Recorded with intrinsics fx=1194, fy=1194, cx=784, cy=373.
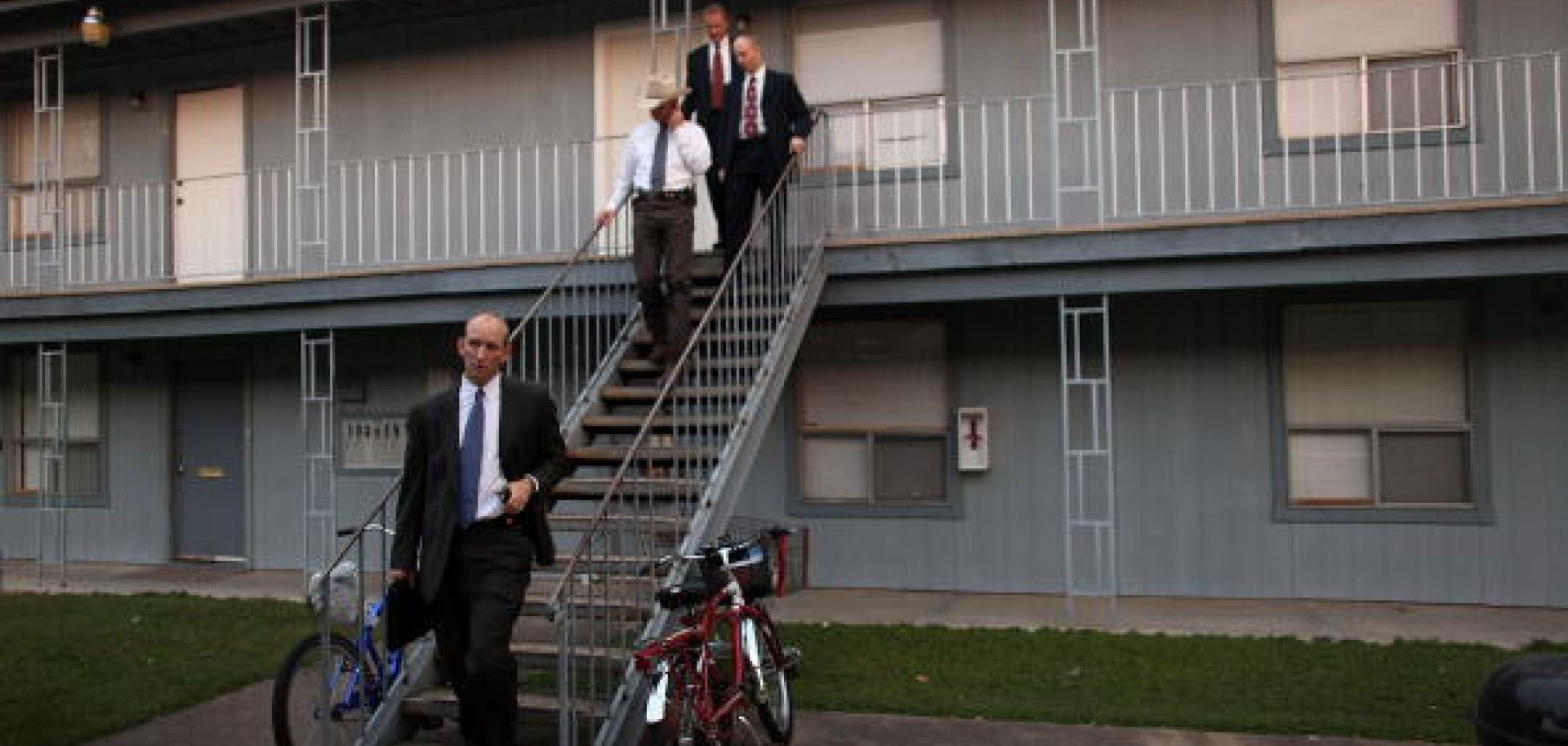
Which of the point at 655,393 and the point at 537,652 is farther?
the point at 655,393

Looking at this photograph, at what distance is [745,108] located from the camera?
8297 millimetres

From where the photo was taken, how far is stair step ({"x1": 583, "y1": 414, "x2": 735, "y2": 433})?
260 inches

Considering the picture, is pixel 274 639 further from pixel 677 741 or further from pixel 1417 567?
pixel 1417 567

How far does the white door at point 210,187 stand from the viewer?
11781 mm

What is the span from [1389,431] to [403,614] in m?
7.50

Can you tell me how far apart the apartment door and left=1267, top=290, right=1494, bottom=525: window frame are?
31.6ft

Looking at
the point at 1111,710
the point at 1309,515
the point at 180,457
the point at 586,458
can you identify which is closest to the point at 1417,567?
the point at 1309,515

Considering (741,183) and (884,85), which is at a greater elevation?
(884,85)

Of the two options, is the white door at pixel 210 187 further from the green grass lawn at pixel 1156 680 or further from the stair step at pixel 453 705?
the stair step at pixel 453 705

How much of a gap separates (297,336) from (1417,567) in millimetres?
10082

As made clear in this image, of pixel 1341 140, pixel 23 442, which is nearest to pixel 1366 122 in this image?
pixel 1341 140

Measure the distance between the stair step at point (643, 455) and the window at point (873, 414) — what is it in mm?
3579

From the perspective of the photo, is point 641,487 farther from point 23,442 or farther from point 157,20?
point 23,442

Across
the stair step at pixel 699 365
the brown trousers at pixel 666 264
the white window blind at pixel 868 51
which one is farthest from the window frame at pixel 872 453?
the brown trousers at pixel 666 264
